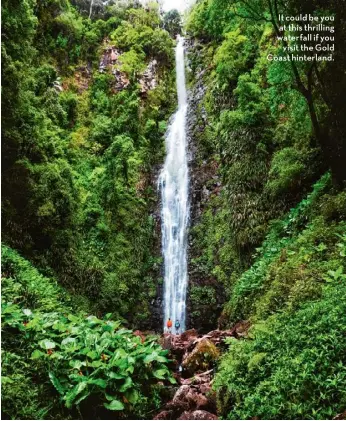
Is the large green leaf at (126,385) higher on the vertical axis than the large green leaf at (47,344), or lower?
lower

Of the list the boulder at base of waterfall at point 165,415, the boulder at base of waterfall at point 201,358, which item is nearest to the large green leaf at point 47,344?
the boulder at base of waterfall at point 165,415

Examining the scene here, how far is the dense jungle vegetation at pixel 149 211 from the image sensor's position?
4902mm

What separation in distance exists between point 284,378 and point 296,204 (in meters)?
7.58

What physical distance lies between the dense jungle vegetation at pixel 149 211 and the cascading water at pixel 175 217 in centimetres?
50

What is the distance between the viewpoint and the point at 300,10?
842 cm

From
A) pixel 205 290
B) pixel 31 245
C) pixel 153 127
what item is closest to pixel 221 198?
pixel 205 290

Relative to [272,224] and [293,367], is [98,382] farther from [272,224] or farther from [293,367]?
[272,224]

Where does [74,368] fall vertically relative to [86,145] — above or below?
below

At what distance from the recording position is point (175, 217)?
16609 mm

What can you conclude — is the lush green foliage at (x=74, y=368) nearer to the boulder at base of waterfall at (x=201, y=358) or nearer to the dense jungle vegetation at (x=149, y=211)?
the dense jungle vegetation at (x=149, y=211)

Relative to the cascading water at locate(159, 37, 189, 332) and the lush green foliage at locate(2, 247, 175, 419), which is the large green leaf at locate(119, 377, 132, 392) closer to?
the lush green foliage at locate(2, 247, 175, 419)

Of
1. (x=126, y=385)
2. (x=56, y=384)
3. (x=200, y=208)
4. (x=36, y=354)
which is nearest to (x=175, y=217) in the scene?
(x=200, y=208)

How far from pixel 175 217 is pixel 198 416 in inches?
460

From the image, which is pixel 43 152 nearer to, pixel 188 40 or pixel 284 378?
pixel 284 378
